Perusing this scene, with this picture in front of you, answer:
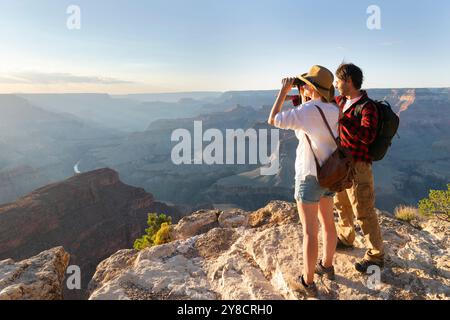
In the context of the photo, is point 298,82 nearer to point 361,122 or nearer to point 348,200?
point 361,122

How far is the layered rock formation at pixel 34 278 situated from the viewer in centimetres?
391

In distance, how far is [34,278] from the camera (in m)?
4.33

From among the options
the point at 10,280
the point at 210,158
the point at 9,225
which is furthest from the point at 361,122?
the point at 210,158

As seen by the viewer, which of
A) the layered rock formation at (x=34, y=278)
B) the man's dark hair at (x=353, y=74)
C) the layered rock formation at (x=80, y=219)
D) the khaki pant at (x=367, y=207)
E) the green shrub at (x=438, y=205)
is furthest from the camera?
the layered rock formation at (x=80, y=219)

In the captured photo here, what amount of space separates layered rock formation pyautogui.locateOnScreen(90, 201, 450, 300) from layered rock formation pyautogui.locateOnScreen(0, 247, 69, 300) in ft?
2.03

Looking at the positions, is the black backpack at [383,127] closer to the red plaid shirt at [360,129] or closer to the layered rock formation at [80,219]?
the red plaid shirt at [360,129]

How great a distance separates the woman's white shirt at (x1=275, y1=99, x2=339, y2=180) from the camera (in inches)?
109

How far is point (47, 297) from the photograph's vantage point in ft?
13.5

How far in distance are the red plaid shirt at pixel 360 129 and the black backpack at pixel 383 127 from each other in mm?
50

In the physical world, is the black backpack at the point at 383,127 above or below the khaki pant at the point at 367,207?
above

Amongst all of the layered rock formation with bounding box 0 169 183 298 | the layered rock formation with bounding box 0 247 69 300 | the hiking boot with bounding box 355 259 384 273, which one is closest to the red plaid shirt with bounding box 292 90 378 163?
the hiking boot with bounding box 355 259 384 273

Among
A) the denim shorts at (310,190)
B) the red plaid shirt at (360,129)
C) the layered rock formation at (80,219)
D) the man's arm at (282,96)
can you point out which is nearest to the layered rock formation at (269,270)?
the denim shorts at (310,190)

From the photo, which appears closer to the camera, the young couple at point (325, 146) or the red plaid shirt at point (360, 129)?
the young couple at point (325, 146)

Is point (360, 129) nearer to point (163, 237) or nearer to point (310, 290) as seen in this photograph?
point (310, 290)
